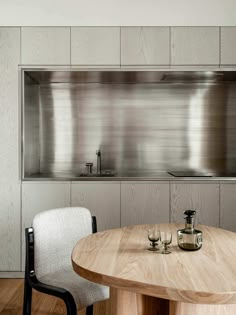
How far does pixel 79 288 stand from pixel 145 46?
2.36 meters

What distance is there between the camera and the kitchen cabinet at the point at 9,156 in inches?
133

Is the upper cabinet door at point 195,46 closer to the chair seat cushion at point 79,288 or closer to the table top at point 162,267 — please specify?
the table top at point 162,267

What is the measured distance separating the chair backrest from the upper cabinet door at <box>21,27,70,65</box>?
171 centimetres

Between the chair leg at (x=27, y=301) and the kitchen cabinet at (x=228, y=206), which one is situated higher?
the kitchen cabinet at (x=228, y=206)

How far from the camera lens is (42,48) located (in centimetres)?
339

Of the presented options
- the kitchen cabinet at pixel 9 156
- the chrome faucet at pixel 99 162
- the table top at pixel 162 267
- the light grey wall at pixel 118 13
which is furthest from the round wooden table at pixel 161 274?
the light grey wall at pixel 118 13

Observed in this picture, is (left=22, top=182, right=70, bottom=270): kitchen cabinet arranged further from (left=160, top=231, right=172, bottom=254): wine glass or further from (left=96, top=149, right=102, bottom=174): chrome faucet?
(left=160, top=231, right=172, bottom=254): wine glass

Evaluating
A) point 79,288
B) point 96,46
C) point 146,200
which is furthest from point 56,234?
point 96,46

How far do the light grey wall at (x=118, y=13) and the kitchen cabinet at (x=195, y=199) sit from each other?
1.55m

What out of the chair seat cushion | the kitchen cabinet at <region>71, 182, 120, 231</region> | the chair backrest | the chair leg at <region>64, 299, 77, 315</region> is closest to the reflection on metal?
the kitchen cabinet at <region>71, 182, 120, 231</region>

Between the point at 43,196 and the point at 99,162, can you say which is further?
the point at 99,162

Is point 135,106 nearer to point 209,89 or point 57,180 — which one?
point 209,89

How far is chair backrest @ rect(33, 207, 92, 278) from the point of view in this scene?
198 centimetres

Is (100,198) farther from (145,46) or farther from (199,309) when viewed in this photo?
(199,309)
